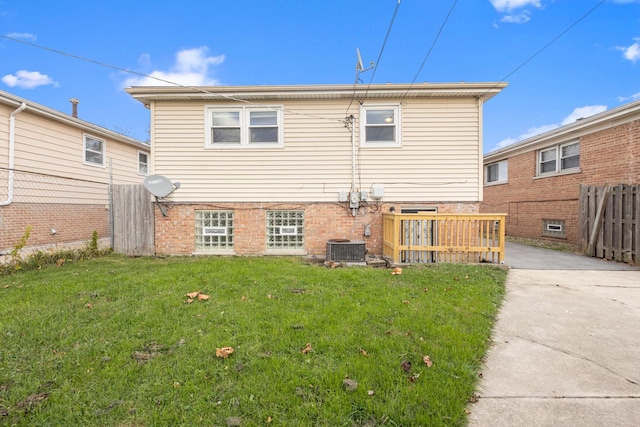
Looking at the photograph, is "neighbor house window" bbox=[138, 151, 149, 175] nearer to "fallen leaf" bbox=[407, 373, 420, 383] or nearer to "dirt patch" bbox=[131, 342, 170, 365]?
"dirt patch" bbox=[131, 342, 170, 365]

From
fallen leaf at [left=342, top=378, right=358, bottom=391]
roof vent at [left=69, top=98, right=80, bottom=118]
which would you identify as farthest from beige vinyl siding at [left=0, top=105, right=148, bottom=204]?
fallen leaf at [left=342, top=378, right=358, bottom=391]

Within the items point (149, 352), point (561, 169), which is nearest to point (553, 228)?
point (561, 169)

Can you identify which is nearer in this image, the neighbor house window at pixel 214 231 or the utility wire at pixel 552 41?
the utility wire at pixel 552 41

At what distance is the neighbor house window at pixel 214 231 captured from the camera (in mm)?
7883

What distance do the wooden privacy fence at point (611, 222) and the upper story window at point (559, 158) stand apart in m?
2.95

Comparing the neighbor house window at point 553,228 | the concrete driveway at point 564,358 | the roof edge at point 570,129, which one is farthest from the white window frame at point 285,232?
the roof edge at point 570,129

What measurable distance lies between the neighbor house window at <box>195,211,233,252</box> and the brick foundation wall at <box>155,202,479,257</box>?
162 mm

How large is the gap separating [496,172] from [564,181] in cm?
408

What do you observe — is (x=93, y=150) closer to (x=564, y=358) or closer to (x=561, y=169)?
(x=564, y=358)

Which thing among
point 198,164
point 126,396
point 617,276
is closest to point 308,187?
point 198,164

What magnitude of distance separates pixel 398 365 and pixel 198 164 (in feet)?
23.4

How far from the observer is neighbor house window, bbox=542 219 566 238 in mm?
9972

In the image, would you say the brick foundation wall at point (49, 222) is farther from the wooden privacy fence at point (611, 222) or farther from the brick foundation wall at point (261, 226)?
the wooden privacy fence at point (611, 222)

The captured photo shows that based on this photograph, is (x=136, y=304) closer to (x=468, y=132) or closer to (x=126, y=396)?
(x=126, y=396)
